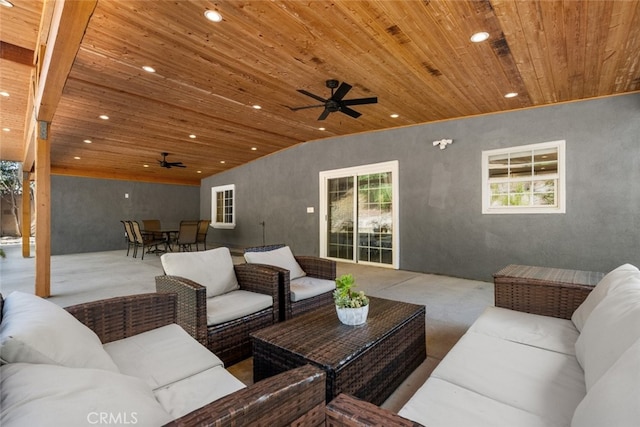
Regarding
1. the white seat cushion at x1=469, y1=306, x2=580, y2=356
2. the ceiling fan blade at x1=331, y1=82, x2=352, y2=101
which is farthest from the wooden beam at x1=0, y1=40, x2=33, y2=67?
the white seat cushion at x1=469, y1=306, x2=580, y2=356

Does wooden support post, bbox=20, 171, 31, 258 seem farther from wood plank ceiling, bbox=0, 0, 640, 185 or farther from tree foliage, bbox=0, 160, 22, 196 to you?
tree foliage, bbox=0, 160, 22, 196

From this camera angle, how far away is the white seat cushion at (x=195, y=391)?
1.06m

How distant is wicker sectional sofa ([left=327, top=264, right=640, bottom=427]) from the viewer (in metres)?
0.79

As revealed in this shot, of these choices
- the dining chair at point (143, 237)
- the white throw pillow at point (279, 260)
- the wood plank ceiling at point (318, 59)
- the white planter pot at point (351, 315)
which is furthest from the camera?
the dining chair at point (143, 237)

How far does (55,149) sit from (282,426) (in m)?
8.51

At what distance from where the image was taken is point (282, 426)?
825 millimetres

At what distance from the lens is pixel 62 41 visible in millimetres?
2293

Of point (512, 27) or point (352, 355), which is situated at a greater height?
point (512, 27)

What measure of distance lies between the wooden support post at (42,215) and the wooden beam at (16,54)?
29.7 inches

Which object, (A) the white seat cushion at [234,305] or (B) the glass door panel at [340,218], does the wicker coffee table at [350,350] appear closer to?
(A) the white seat cushion at [234,305]

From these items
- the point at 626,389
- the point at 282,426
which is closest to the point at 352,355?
the point at 282,426

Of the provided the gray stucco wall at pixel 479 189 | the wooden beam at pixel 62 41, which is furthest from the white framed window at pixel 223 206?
the wooden beam at pixel 62 41

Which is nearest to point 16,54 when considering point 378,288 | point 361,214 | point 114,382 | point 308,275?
point 308,275

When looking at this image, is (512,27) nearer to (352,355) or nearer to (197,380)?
(352,355)
